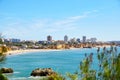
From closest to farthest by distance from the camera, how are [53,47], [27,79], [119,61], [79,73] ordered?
[119,61], [79,73], [27,79], [53,47]

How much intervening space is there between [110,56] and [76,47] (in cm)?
18862

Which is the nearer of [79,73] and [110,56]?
[110,56]

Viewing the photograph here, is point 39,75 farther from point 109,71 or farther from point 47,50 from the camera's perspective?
point 47,50

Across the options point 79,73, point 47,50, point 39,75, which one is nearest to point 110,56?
point 79,73

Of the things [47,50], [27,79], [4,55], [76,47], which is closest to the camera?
[4,55]

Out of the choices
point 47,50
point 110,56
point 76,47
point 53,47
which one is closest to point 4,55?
point 110,56

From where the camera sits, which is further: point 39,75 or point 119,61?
point 39,75

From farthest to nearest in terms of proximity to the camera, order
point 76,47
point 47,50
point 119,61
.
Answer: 1. point 76,47
2. point 47,50
3. point 119,61

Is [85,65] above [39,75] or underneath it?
above

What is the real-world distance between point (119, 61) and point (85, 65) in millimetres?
872

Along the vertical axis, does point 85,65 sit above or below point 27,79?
above

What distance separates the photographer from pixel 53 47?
177875mm

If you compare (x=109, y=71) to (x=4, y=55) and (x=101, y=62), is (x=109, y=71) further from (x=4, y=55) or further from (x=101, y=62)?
(x=4, y=55)

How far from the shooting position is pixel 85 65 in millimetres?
8719
